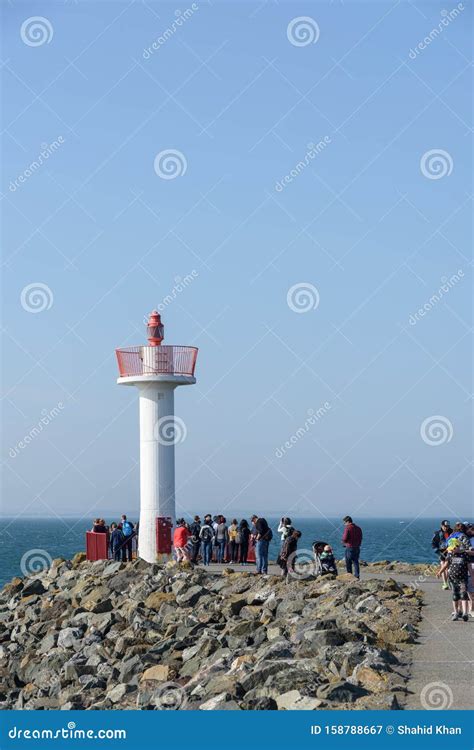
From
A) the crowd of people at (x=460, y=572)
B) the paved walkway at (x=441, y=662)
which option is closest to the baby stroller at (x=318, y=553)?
the paved walkway at (x=441, y=662)

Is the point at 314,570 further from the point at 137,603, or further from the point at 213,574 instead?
the point at 137,603

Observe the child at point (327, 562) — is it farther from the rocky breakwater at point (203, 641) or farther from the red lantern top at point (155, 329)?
the red lantern top at point (155, 329)

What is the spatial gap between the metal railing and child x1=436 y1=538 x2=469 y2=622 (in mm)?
10678

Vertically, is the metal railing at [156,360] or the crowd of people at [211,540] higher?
the metal railing at [156,360]

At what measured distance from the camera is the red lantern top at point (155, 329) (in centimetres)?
2691

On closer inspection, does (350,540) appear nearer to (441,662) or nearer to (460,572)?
(460,572)

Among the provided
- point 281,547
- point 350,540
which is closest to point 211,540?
point 281,547

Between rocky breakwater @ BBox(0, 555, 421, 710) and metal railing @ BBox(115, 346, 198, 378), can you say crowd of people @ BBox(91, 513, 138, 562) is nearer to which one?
rocky breakwater @ BBox(0, 555, 421, 710)

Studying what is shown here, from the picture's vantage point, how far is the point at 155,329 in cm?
2695

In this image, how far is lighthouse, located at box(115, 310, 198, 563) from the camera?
2655cm

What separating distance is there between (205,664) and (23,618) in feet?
33.5

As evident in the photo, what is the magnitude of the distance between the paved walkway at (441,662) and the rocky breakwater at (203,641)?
0.69 feet

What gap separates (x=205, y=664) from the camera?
15789 millimetres

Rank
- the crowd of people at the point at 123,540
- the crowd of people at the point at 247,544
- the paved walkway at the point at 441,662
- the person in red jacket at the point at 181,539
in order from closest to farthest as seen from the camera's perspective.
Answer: the paved walkway at the point at 441,662, the crowd of people at the point at 247,544, the person in red jacket at the point at 181,539, the crowd of people at the point at 123,540
